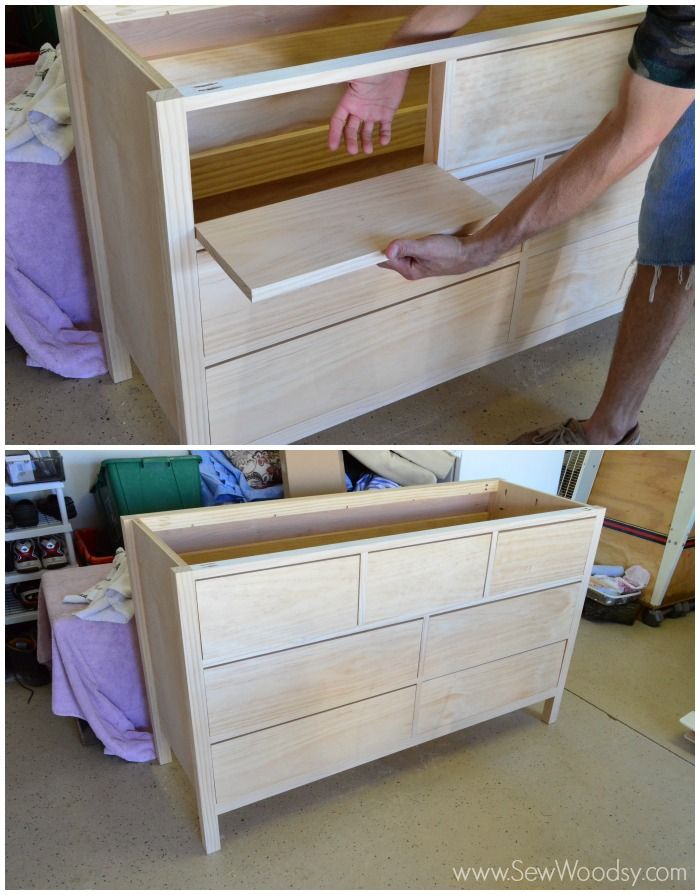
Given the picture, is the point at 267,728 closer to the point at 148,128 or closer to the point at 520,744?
the point at 520,744

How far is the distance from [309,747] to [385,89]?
55.8 inches

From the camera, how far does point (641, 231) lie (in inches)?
64.6

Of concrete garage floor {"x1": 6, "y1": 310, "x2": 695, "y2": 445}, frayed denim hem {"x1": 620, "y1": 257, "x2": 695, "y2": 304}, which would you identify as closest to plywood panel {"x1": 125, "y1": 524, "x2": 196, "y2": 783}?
concrete garage floor {"x1": 6, "y1": 310, "x2": 695, "y2": 445}

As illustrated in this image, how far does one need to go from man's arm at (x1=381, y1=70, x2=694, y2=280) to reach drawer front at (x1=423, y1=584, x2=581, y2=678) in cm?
76

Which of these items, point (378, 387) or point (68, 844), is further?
point (378, 387)

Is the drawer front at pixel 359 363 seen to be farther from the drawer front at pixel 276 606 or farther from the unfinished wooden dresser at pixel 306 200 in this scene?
the drawer front at pixel 276 606

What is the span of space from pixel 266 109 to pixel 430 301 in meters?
0.63

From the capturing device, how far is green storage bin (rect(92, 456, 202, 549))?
235 cm

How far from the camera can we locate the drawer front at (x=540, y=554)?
1.72m

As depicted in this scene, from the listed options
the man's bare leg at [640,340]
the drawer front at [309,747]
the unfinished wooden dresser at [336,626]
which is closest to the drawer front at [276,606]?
the unfinished wooden dresser at [336,626]

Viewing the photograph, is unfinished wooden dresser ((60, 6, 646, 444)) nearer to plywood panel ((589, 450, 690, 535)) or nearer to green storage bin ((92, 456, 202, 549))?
green storage bin ((92, 456, 202, 549))

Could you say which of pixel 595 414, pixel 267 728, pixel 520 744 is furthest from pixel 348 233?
pixel 520 744

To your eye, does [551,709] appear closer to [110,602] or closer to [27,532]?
[110,602]

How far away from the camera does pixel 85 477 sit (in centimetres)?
259
